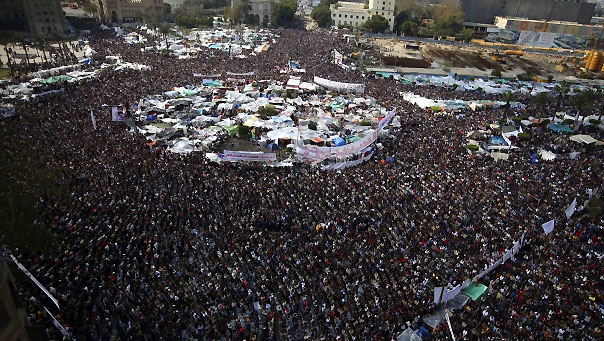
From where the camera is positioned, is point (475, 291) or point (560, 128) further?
point (560, 128)

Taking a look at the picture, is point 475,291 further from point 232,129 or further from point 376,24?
point 376,24

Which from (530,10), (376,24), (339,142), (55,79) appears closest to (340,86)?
(339,142)

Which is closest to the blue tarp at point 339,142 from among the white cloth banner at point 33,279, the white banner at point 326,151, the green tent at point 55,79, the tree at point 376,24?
the white banner at point 326,151

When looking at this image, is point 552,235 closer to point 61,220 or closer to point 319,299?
point 319,299

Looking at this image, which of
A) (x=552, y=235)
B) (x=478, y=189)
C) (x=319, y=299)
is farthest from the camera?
(x=478, y=189)

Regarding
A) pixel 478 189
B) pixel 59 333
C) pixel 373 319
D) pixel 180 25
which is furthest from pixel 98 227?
pixel 180 25

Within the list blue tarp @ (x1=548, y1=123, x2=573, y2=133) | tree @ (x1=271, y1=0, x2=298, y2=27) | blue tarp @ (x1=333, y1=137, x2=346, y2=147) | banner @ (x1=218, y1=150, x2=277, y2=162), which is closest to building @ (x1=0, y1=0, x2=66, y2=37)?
tree @ (x1=271, y1=0, x2=298, y2=27)
